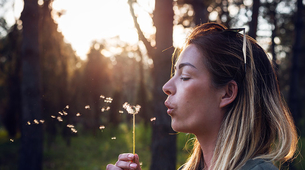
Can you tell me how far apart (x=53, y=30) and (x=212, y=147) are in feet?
35.6

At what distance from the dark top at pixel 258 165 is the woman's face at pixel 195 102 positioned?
1.00ft

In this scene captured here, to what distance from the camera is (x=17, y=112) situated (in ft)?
51.1

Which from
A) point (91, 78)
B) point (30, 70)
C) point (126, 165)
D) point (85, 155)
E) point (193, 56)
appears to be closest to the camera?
point (126, 165)

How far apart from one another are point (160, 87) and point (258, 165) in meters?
1.94

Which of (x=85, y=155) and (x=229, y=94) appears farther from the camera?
(x=85, y=155)

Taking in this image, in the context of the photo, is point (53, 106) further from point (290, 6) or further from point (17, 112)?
point (290, 6)

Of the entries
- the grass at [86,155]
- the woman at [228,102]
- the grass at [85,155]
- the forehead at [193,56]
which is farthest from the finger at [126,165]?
the grass at [85,155]

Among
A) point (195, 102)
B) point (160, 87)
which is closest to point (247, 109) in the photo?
point (195, 102)

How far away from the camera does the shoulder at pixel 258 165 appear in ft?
4.38

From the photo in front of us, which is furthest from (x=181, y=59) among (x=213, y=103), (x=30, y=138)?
(x=30, y=138)

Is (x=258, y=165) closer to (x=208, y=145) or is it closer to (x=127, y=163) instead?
(x=208, y=145)

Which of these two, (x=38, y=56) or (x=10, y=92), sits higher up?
(x=38, y=56)

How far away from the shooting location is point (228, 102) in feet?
5.27

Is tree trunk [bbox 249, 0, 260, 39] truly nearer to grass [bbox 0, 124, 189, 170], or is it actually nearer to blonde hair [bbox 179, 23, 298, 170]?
blonde hair [bbox 179, 23, 298, 170]
